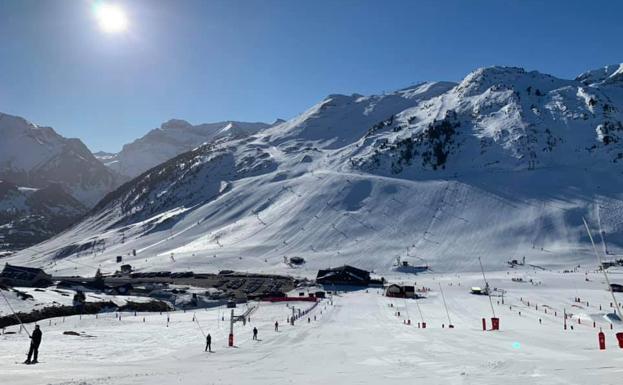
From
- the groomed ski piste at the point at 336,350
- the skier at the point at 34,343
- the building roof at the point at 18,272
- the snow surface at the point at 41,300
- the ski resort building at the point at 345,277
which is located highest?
the building roof at the point at 18,272

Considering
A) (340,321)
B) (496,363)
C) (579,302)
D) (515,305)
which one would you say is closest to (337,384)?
(496,363)

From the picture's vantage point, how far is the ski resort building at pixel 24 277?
102 m

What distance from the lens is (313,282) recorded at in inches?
4437

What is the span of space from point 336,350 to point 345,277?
79.3m

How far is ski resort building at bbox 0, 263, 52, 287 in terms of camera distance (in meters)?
102

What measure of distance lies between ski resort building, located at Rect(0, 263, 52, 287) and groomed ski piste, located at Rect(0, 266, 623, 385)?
45198 mm

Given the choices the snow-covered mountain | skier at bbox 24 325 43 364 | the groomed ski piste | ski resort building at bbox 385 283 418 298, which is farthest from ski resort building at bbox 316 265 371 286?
skier at bbox 24 325 43 364

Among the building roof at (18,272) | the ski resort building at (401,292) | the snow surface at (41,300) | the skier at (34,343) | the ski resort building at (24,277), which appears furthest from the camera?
the building roof at (18,272)

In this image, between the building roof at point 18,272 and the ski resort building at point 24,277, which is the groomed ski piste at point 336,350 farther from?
the building roof at point 18,272

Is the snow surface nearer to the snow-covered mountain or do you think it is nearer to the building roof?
the building roof

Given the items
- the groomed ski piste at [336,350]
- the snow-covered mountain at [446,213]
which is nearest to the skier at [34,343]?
the groomed ski piste at [336,350]

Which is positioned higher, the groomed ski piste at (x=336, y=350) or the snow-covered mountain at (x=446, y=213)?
the snow-covered mountain at (x=446, y=213)

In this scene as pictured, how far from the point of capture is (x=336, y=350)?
103 ft

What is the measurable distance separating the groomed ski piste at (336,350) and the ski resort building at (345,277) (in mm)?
38933
